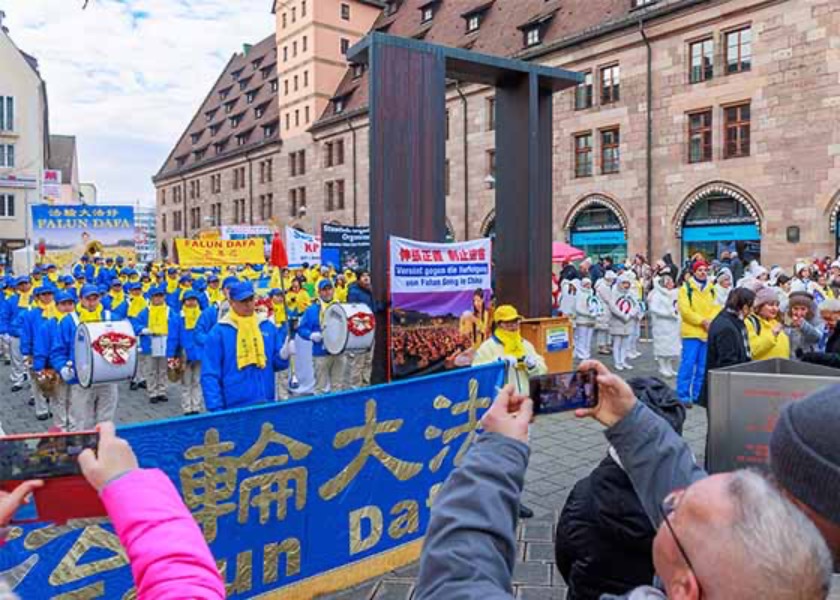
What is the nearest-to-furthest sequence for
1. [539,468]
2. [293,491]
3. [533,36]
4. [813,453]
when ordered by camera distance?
[813,453], [293,491], [539,468], [533,36]

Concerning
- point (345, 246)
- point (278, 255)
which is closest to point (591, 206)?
point (345, 246)

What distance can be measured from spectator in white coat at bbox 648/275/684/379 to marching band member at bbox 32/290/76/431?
8.74 meters

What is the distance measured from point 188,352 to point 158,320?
1.66m

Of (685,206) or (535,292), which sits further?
(685,206)

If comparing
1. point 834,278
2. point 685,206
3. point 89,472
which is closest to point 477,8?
point 685,206

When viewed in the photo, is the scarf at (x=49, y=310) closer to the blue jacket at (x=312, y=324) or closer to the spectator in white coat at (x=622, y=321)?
the blue jacket at (x=312, y=324)

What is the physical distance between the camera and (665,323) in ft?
37.7

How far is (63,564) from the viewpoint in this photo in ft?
10.7

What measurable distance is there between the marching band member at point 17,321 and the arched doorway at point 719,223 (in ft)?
67.8

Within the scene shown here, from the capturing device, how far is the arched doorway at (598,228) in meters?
28.0

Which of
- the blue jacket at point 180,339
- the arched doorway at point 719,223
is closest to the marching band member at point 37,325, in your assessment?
the blue jacket at point 180,339

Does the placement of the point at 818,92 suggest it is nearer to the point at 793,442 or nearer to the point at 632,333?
the point at 632,333

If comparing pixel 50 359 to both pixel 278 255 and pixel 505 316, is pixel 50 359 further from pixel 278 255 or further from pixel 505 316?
pixel 505 316

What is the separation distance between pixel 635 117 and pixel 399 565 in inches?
1009
